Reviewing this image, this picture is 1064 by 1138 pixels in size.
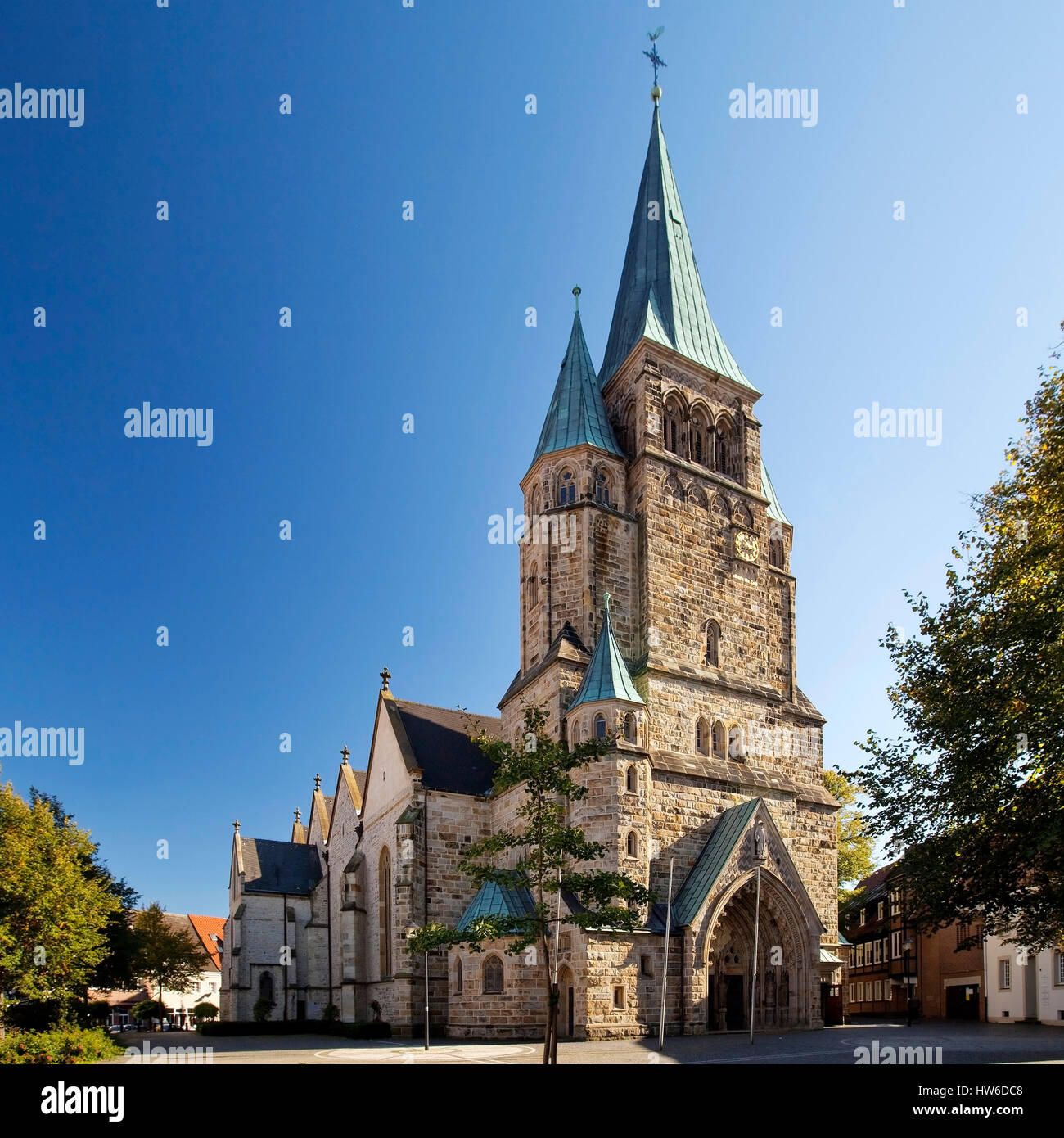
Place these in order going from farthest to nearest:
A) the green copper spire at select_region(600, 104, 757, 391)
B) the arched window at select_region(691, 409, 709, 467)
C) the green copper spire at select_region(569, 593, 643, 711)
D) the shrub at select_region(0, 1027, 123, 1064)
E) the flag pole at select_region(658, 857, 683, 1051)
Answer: the green copper spire at select_region(600, 104, 757, 391) < the arched window at select_region(691, 409, 709, 467) < the green copper spire at select_region(569, 593, 643, 711) < the flag pole at select_region(658, 857, 683, 1051) < the shrub at select_region(0, 1027, 123, 1064)

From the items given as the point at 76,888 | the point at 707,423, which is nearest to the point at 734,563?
the point at 707,423

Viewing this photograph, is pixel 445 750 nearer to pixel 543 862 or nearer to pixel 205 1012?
pixel 543 862

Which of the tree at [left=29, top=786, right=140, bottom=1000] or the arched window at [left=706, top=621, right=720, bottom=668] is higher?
the arched window at [left=706, top=621, right=720, bottom=668]

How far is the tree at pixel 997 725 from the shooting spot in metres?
16.3

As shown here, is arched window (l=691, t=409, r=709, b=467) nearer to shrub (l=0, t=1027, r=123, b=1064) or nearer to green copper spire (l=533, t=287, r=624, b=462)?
green copper spire (l=533, t=287, r=624, b=462)

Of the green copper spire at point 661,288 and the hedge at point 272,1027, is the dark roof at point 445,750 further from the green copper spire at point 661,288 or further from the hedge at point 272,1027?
the green copper spire at point 661,288

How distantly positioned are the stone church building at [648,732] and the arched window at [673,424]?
92mm

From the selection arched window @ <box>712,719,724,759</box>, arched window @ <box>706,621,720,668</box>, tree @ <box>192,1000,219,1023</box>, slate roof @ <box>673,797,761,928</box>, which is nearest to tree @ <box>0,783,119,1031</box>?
slate roof @ <box>673,797,761,928</box>

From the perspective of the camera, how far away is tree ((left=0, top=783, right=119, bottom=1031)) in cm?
2434

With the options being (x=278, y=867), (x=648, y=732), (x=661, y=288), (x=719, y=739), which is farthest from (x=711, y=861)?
(x=278, y=867)

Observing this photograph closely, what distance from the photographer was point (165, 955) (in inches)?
2021

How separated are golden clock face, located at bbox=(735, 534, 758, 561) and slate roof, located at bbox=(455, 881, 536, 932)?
1418cm
